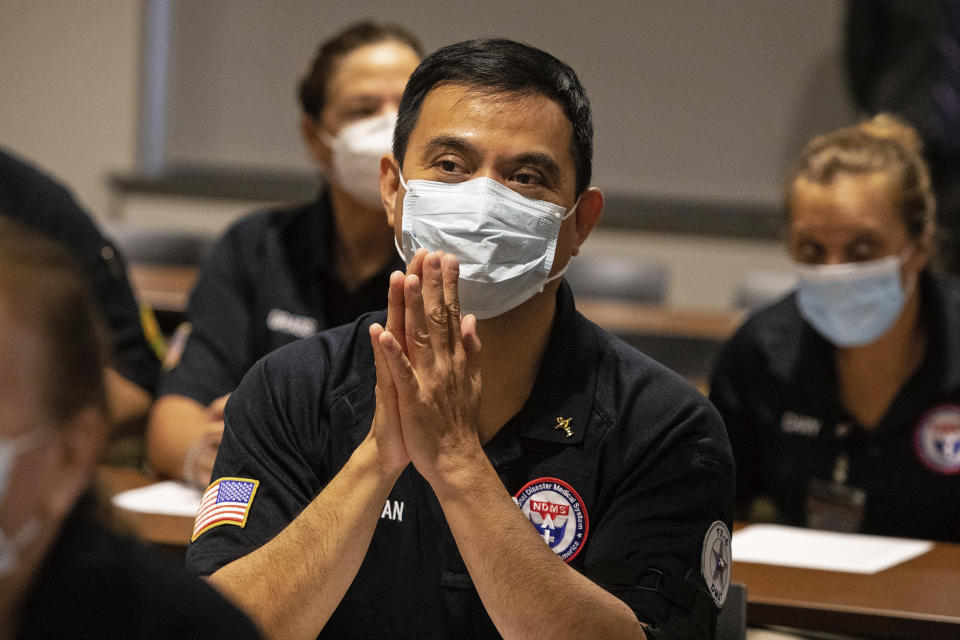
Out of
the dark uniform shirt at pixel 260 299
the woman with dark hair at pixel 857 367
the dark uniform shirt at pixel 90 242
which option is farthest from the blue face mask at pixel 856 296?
the dark uniform shirt at pixel 90 242

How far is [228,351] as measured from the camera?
8.68ft

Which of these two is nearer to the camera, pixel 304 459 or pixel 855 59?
pixel 304 459

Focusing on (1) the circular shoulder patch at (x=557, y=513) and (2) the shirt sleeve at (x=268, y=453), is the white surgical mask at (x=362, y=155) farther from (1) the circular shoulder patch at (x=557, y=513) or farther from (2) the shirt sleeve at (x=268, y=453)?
(1) the circular shoulder patch at (x=557, y=513)

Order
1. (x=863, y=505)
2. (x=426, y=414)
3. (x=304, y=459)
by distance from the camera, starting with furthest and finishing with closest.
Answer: (x=863, y=505), (x=304, y=459), (x=426, y=414)

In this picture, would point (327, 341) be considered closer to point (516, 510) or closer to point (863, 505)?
point (516, 510)

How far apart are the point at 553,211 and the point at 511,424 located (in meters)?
0.32

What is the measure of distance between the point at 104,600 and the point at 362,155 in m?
1.94

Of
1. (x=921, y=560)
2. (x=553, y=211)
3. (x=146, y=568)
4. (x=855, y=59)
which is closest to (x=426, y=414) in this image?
(x=553, y=211)

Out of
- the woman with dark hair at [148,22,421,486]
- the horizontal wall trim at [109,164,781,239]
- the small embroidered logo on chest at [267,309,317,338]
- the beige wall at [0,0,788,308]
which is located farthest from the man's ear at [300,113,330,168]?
the beige wall at [0,0,788,308]

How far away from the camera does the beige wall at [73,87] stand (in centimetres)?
625

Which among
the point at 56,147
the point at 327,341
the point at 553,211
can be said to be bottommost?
the point at 56,147

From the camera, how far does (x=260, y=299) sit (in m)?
2.71

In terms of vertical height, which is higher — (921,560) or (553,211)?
(553,211)

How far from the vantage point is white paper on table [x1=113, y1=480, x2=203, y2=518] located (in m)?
2.03
